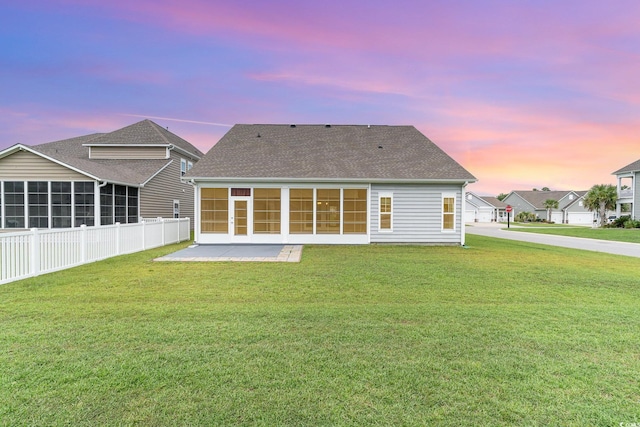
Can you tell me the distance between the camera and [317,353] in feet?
11.8

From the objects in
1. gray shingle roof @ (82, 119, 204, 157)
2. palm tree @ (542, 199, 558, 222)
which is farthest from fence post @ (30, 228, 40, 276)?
palm tree @ (542, 199, 558, 222)

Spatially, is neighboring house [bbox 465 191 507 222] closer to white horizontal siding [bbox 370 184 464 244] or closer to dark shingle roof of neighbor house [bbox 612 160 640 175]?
dark shingle roof of neighbor house [bbox 612 160 640 175]

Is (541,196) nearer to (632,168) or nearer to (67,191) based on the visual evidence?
(632,168)

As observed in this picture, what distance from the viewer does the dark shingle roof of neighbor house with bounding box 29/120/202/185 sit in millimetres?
15734

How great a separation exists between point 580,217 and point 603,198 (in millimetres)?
25225

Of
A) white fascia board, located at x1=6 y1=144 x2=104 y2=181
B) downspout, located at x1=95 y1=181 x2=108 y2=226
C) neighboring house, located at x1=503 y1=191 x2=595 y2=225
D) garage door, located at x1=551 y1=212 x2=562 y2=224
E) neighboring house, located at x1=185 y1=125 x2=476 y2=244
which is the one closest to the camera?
neighboring house, located at x1=185 y1=125 x2=476 y2=244

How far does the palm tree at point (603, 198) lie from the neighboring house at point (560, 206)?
18.7 m

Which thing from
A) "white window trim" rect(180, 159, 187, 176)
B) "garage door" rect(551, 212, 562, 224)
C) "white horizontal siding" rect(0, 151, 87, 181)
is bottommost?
"garage door" rect(551, 212, 562, 224)

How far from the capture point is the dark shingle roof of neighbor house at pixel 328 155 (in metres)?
14.8

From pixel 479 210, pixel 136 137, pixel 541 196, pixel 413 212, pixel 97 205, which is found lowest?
pixel 413 212

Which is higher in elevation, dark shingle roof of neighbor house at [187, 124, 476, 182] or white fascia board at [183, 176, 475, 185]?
dark shingle roof of neighbor house at [187, 124, 476, 182]

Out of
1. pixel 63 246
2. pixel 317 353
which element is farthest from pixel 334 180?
pixel 317 353

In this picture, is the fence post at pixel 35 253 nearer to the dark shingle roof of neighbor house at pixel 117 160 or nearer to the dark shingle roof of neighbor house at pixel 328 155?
the dark shingle roof of neighbor house at pixel 328 155

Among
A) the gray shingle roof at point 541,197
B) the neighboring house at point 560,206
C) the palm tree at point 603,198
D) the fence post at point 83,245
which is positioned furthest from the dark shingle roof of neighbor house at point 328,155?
the gray shingle roof at point 541,197
